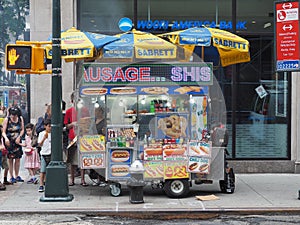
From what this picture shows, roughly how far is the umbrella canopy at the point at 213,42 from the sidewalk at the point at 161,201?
282cm

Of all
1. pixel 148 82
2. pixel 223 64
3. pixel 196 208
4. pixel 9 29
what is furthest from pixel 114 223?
pixel 9 29

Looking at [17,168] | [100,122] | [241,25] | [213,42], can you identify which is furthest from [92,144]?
[241,25]

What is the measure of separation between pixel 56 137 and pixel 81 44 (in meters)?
1.79

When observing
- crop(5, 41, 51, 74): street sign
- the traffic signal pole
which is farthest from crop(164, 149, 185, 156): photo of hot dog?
crop(5, 41, 51, 74): street sign

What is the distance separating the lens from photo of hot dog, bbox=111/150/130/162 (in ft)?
33.4

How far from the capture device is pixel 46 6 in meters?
13.1

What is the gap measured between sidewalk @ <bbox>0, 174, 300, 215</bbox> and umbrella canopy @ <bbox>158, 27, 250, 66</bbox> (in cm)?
282

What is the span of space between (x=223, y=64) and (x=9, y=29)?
6.77 m

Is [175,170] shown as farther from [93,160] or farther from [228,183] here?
[93,160]

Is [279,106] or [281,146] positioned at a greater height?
[279,106]

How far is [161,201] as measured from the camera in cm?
994

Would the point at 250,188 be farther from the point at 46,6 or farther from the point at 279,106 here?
the point at 46,6

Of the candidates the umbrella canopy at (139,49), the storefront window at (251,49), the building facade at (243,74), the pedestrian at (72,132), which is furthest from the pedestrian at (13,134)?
the storefront window at (251,49)

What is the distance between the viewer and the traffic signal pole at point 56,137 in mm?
9789
